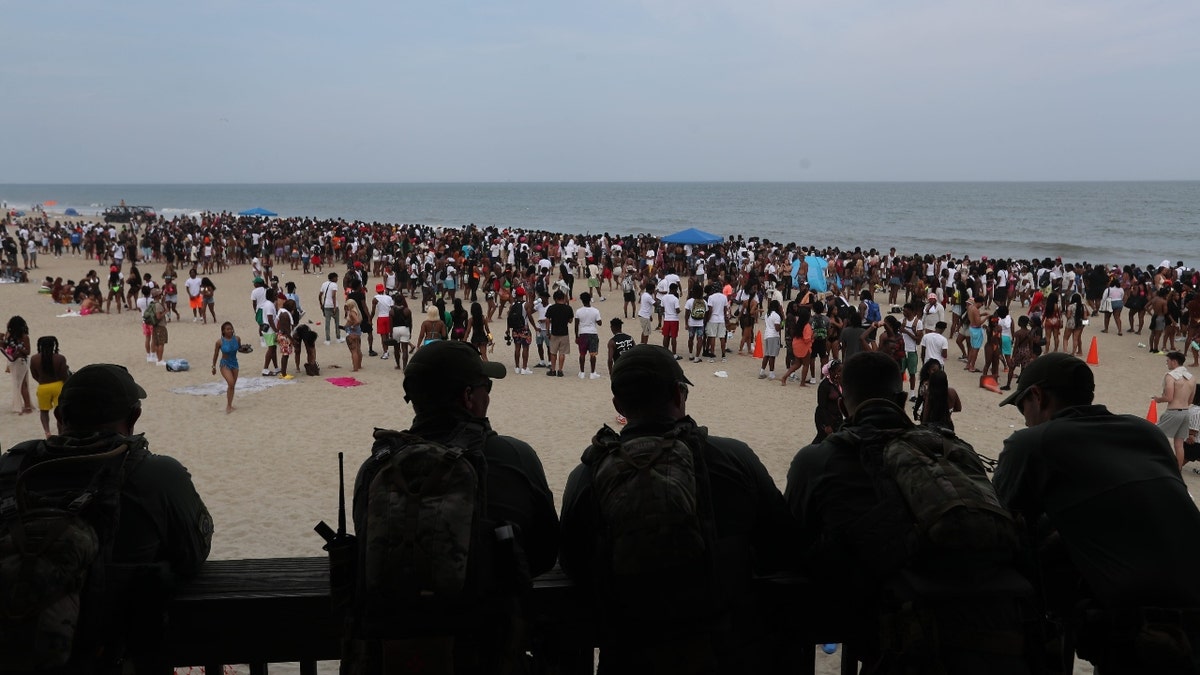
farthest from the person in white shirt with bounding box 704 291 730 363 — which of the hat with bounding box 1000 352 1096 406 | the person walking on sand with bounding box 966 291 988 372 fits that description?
the hat with bounding box 1000 352 1096 406

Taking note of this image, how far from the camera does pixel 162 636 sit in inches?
86.8

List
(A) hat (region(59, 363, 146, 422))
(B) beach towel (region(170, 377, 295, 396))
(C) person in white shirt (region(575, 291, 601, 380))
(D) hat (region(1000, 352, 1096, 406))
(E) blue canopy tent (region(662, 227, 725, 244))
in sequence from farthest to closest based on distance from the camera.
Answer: (E) blue canopy tent (region(662, 227, 725, 244)) → (C) person in white shirt (region(575, 291, 601, 380)) → (B) beach towel (region(170, 377, 295, 396)) → (D) hat (region(1000, 352, 1096, 406)) → (A) hat (region(59, 363, 146, 422))

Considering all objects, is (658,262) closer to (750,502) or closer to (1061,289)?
(1061,289)

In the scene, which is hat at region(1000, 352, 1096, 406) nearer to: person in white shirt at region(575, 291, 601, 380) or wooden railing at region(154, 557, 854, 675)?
wooden railing at region(154, 557, 854, 675)

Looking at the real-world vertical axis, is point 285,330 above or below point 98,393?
below

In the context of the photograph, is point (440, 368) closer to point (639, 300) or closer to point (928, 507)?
point (928, 507)

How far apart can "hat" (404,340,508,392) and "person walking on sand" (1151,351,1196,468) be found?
974cm

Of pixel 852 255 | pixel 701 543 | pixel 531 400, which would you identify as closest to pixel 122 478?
pixel 701 543

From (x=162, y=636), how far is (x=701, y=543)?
1463 mm

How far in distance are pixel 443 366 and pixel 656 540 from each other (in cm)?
Answer: 88

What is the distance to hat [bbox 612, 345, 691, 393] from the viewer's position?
8.44ft

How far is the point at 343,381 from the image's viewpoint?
589 inches

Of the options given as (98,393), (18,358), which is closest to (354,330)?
(18,358)

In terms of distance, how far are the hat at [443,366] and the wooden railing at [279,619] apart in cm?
65
